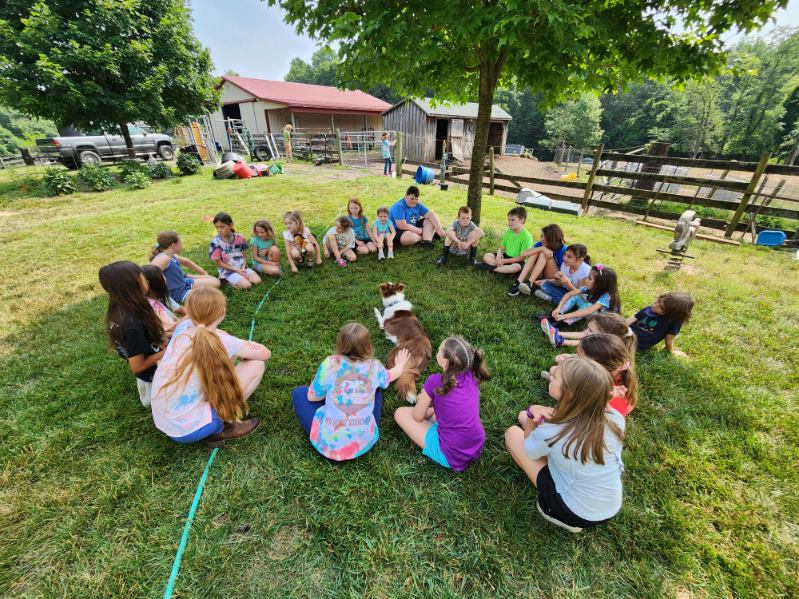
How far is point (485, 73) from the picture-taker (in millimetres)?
5730

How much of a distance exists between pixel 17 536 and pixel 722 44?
27.7 ft

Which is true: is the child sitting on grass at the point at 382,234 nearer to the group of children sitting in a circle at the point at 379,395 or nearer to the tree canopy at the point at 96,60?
the group of children sitting in a circle at the point at 379,395

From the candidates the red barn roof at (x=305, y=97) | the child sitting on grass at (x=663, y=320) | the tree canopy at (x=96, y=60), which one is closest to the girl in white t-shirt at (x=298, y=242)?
the child sitting on grass at (x=663, y=320)

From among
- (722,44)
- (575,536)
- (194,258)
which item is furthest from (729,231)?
(194,258)

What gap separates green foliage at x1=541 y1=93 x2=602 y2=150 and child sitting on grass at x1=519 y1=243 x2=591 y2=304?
132ft

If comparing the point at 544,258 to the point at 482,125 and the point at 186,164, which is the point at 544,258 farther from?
the point at 186,164

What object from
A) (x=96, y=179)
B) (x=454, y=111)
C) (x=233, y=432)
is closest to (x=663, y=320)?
(x=233, y=432)

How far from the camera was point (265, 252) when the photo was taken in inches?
215

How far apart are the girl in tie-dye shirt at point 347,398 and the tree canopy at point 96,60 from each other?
1462 cm

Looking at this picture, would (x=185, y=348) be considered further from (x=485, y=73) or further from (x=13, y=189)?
(x=13, y=189)

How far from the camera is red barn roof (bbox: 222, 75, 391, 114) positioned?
2222 centimetres

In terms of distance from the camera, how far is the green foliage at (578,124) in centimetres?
3719

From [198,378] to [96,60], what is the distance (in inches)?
576

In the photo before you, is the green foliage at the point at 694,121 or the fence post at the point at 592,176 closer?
the fence post at the point at 592,176
